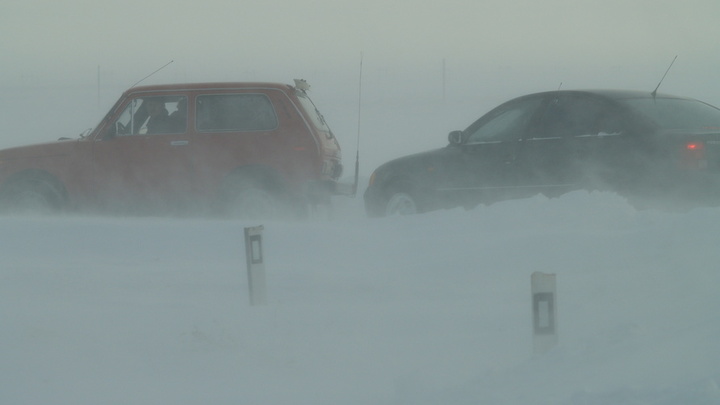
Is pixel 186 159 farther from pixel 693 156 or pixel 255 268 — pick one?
pixel 693 156

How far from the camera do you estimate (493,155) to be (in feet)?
29.9

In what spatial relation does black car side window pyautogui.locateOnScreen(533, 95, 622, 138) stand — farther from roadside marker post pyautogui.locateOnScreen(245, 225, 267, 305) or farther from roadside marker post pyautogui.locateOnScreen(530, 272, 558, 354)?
roadside marker post pyautogui.locateOnScreen(530, 272, 558, 354)

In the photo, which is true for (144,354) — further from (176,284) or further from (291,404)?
(176,284)

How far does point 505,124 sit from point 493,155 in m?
0.38

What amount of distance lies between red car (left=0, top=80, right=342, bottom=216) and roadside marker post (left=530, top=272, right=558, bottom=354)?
508 cm

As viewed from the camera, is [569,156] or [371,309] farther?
[569,156]

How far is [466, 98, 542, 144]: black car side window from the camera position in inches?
355

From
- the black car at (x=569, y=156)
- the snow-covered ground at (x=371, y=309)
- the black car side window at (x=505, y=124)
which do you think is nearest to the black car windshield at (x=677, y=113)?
the black car at (x=569, y=156)

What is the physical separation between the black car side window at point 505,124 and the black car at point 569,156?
0.04 ft

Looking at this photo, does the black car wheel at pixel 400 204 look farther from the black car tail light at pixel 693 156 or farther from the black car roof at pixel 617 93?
the black car tail light at pixel 693 156

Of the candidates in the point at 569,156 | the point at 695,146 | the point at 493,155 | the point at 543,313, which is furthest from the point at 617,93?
the point at 543,313

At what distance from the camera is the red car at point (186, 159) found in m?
9.67

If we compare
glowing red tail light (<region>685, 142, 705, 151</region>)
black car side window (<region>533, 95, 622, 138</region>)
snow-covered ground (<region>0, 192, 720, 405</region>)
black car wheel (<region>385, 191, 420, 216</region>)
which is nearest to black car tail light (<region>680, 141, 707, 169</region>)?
glowing red tail light (<region>685, 142, 705, 151</region>)

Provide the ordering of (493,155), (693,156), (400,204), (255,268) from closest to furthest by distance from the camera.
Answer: (255,268), (693,156), (493,155), (400,204)
